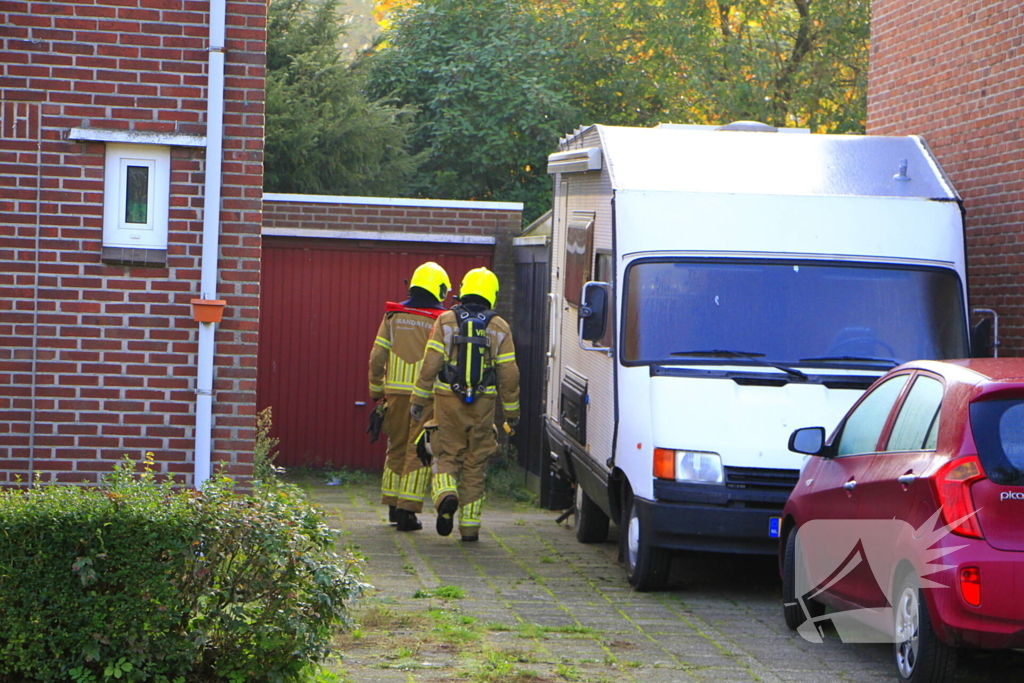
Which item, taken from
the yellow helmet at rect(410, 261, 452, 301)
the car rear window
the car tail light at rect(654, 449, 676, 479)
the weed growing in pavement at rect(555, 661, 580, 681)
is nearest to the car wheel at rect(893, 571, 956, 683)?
the car rear window

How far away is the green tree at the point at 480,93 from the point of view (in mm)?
22250

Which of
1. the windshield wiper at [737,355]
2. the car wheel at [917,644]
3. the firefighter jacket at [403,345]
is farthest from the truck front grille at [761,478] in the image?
the firefighter jacket at [403,345]

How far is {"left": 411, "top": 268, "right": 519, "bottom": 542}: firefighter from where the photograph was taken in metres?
9.24

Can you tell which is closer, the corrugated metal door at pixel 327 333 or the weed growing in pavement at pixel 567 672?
the weed growing in pavement at pixel 567 672

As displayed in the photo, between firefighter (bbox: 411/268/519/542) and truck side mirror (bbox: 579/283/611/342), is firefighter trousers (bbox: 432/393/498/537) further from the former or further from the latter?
truck side mirror (bbox: 579/283/611/342)

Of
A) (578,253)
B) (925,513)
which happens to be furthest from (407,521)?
(925,513)

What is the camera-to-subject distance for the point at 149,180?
646 centimetres

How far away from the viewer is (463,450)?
370 inches

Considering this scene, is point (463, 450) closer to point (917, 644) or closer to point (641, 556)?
point (641, 556)

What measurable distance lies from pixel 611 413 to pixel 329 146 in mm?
13939

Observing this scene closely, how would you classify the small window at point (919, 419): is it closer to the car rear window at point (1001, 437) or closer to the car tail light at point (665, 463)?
the car rear window at point (1001, 437)

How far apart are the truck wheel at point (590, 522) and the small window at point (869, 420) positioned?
10.8 feet

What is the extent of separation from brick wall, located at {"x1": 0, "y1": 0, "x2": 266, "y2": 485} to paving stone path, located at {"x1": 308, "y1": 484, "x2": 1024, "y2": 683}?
4.52 feet

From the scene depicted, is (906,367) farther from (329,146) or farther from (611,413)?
(329,146)
